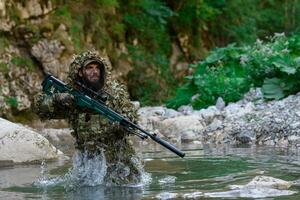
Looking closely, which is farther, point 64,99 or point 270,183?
point 64,99

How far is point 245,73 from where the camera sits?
50.2ft

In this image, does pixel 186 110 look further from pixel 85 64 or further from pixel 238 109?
pixel 85 64

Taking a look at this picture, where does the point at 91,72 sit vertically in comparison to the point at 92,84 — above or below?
above

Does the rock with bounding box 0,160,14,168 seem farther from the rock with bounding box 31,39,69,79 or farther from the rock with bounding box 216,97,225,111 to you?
the rock with bounding box 31,39,69,79

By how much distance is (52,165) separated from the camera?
29.4 feet

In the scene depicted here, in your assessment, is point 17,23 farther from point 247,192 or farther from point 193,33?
point 247,192

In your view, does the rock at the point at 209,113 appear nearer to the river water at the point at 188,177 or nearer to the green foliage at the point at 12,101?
the river water at the point at 188,177

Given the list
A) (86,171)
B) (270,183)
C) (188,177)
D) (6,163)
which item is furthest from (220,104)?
(270,183)

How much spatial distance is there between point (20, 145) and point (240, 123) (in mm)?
4129

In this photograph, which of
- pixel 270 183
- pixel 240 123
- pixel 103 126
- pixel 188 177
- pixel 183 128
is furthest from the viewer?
pixel 183 128

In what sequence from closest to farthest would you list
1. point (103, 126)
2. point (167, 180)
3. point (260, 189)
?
1. point (260, 189)
2. point (103, 126)
3. point (167, 180)

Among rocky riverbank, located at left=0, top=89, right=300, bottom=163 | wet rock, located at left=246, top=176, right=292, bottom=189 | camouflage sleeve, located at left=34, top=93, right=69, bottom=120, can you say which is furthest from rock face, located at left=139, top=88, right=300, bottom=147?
camouflage sleeve, located at left=34, top=93, right=69, bottom=120

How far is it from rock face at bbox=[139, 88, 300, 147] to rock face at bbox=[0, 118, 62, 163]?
3337 millimetres

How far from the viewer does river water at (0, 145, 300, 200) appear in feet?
19.8
